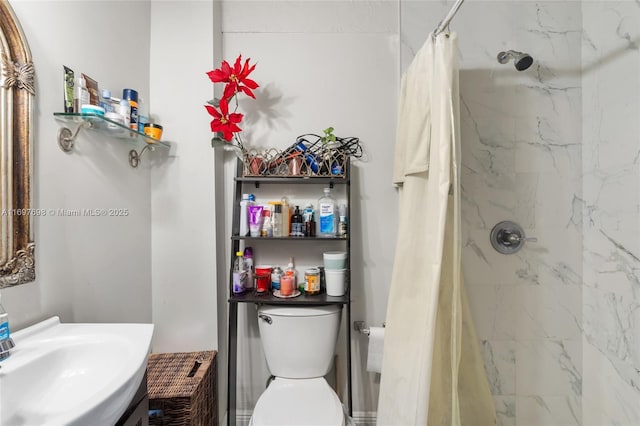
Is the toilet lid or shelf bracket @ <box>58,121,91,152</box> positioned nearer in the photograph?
shelf bracket @ <box>58,121,91,152</box>

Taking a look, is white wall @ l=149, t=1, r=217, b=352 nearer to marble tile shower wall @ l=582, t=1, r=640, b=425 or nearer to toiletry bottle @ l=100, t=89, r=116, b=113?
toiletry bottle @ l=100, t=89, r=116, b=113

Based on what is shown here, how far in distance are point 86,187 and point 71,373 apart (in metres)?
0.64

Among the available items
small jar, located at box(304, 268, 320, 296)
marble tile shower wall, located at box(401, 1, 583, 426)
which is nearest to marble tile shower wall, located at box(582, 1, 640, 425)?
marble tile shower wall, located at box(401, 1, 583, 426)

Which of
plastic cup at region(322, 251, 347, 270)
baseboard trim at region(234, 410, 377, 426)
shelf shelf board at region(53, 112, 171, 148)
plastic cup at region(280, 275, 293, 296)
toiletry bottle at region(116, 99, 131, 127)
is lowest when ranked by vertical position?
baseboard trim at region(234, 410, 377, 426)

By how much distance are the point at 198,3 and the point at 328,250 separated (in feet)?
4.66

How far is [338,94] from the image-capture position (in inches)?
57.8

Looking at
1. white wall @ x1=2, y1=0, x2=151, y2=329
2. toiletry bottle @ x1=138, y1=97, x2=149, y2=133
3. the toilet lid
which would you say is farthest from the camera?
toiletry bottle @ x1=138, y1=97, x2=149, y2=133

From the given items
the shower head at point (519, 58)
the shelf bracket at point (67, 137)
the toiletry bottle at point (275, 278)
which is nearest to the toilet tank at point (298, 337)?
the toiletry bottle at point (275, 278)

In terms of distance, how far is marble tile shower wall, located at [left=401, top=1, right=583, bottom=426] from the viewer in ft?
4.37

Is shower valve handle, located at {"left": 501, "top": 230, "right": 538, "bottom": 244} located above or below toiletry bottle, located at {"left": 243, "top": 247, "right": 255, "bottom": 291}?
above

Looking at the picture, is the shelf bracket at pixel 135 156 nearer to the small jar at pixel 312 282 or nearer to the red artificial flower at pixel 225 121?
the red artificial flower at pixel 225 121

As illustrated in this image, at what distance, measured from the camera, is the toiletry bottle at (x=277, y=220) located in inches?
52.4

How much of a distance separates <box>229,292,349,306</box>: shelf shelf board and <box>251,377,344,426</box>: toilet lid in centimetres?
37

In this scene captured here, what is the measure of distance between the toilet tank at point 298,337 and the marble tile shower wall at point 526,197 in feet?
2.46
